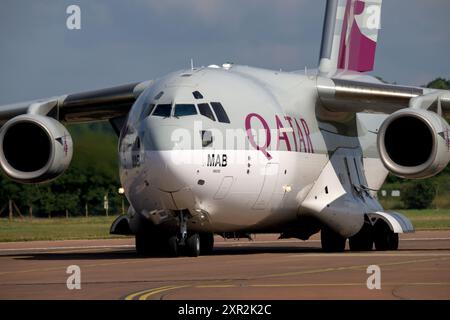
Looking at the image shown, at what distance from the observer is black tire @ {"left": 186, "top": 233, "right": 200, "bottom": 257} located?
770 inches

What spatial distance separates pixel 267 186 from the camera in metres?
20.0

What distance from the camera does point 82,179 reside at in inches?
1315

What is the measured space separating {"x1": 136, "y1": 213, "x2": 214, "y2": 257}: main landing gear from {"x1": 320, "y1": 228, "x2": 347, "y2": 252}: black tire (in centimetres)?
227

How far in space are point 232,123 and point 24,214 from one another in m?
30.8

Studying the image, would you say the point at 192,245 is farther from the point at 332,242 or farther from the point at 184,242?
the point at 332,242

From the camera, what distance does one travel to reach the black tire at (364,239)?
22453 mm

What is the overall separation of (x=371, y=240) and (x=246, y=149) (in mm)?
4484

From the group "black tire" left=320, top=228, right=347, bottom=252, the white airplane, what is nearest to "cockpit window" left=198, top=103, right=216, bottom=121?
the white airplane

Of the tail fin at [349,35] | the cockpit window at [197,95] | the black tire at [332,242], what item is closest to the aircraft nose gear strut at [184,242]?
the cockpit window at [197,95]

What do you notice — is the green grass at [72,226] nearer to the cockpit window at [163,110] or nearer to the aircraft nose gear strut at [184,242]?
the aircraft nose gear strut at [184,242]

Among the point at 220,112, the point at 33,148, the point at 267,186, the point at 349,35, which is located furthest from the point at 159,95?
the point at 349,35

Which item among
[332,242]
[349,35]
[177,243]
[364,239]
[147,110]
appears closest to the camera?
[147,110]

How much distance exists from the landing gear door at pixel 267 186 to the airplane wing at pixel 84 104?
3.93 metres
